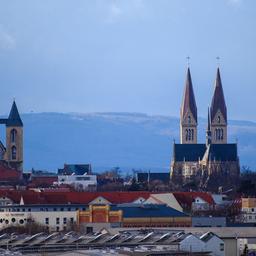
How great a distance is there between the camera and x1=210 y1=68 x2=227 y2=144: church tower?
144 metres

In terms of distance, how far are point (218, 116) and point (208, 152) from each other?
15.4m

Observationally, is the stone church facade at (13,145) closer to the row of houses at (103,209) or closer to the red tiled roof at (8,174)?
the red tiled roof at (8,174)

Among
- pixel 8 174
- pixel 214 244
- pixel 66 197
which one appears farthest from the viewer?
pixel 8 174

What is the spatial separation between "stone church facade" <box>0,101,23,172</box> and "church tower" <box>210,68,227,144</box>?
1644 centimetres

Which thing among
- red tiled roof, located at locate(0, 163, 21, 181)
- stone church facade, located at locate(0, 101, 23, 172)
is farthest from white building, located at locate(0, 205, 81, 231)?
stone church facade, located at locate(0, 101, 23, 172)

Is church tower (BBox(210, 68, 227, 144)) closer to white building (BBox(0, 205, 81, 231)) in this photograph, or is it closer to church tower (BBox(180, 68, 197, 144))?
church tower (BBox(180, 68, 197, 144))

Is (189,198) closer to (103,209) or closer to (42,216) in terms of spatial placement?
(42,216)

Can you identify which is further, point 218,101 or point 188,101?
point 188,101

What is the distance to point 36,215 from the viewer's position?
258ft

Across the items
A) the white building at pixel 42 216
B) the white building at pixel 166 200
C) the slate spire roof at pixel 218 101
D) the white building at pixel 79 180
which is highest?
the slate spire roof at pixel 218 101

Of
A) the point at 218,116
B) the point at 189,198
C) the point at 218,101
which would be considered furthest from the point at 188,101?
the point at 189,198

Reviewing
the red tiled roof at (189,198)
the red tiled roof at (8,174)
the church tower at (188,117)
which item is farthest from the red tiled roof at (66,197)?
the church tower at (188,117)

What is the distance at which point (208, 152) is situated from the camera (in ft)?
427

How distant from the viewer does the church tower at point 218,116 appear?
14350 centimetres
